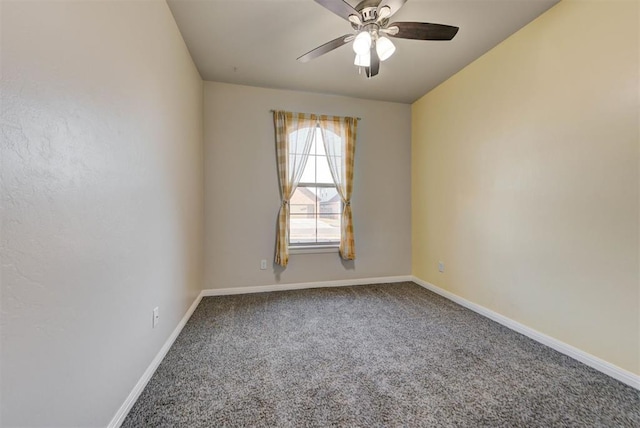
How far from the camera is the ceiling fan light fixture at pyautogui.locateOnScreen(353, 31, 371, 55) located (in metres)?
1.77

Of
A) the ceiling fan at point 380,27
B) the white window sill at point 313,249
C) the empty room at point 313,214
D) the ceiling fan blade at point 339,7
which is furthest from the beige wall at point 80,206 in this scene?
the white window sill at point 313,249

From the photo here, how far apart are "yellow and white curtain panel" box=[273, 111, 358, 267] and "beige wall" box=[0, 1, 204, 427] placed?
5.23 ft

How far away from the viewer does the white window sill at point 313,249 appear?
11.4 feet

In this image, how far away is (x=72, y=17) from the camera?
38.3 inches

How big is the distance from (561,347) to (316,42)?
3.22m

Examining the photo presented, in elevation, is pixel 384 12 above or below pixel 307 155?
above

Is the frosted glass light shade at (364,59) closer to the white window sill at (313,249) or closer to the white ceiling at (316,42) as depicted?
the white ceiling at (316,42)

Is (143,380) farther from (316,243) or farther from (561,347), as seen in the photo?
(561,347)

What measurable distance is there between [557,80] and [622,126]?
1.97ft

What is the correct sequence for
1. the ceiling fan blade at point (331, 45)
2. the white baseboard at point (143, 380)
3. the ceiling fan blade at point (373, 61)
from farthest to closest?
the ceiling fan blade at point (373, 61) < the ceiling fan blade at point (331, 45) < the white baseboard at point (143, 380)

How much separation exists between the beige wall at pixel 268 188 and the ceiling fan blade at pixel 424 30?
5.77 ft

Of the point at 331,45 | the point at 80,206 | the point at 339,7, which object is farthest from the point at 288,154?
the point at 80,206

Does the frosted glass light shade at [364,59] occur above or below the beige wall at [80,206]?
above

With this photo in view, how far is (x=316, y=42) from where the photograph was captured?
2420mm
